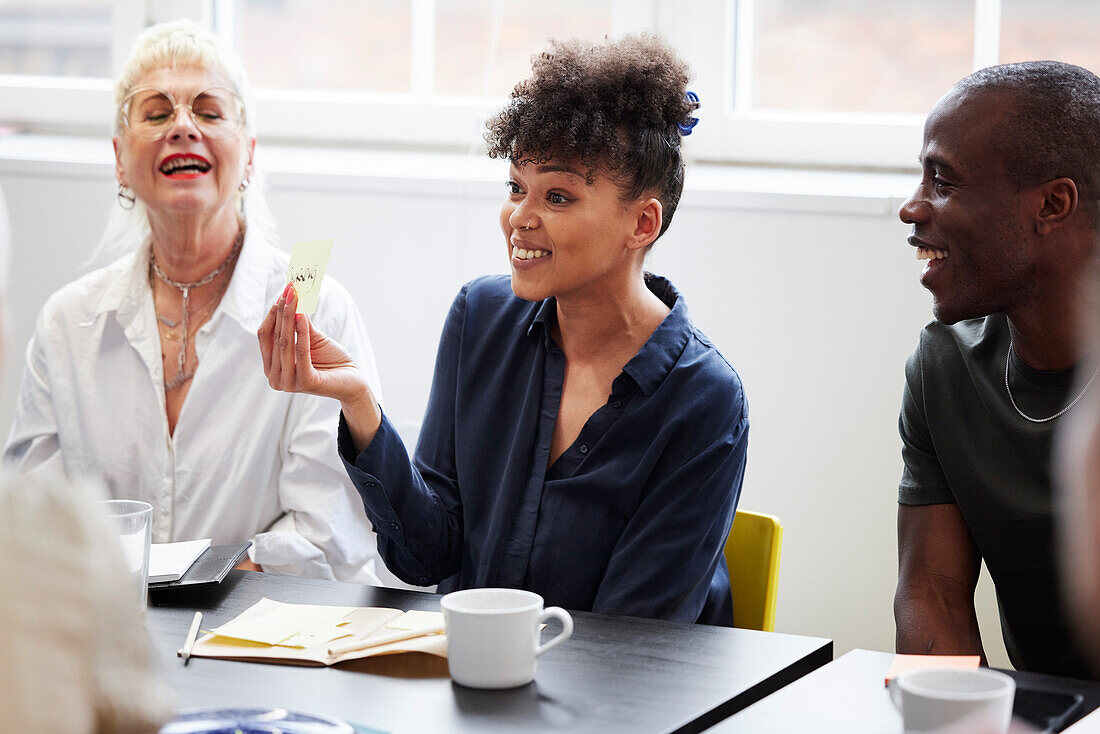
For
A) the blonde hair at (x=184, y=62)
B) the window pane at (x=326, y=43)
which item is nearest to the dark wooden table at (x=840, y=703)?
the blonde hair at (x=184, y=62)

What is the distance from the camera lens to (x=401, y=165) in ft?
9.53

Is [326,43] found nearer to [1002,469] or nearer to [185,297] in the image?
[185,297]

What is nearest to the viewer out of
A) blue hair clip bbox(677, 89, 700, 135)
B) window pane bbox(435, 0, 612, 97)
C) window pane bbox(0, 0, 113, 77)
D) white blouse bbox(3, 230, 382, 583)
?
blue hair clip bbox(677, 89, 700, 135)

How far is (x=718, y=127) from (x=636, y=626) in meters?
1.71

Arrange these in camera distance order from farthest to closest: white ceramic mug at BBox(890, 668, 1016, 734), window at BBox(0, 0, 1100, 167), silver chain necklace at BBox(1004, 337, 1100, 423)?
window at BBox(0, 0, 1100, 167) → silver chain necklace at BBox(1004, 337, 1100, 423) → white ceramic mug at BBox(890, 668, 1016, 734)

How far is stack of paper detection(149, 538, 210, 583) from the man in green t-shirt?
37.4 inches

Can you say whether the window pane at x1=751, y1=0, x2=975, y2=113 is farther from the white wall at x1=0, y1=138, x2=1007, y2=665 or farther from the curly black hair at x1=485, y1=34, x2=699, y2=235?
the curly black hair at x1=485, y1=34, x2=699, y2=235

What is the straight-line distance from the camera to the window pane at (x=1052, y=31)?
259cm

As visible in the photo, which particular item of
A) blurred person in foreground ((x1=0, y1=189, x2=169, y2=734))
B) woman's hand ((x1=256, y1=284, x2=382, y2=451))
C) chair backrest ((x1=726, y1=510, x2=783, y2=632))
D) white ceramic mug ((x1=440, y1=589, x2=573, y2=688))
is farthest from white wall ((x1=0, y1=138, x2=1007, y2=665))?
blurred person in foreground ((x1=0, y1=189, x2=169, y2=734))

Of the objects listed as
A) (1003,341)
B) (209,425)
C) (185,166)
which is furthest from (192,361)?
(1003,341)

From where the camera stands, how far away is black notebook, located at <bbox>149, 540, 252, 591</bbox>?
1484 millimetres

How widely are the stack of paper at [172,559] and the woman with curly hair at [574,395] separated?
0.23m

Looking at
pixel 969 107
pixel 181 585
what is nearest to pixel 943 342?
pixel 969 107

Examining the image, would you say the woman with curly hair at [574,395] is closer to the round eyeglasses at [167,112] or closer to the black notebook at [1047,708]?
the black notebook at [1047,708]
